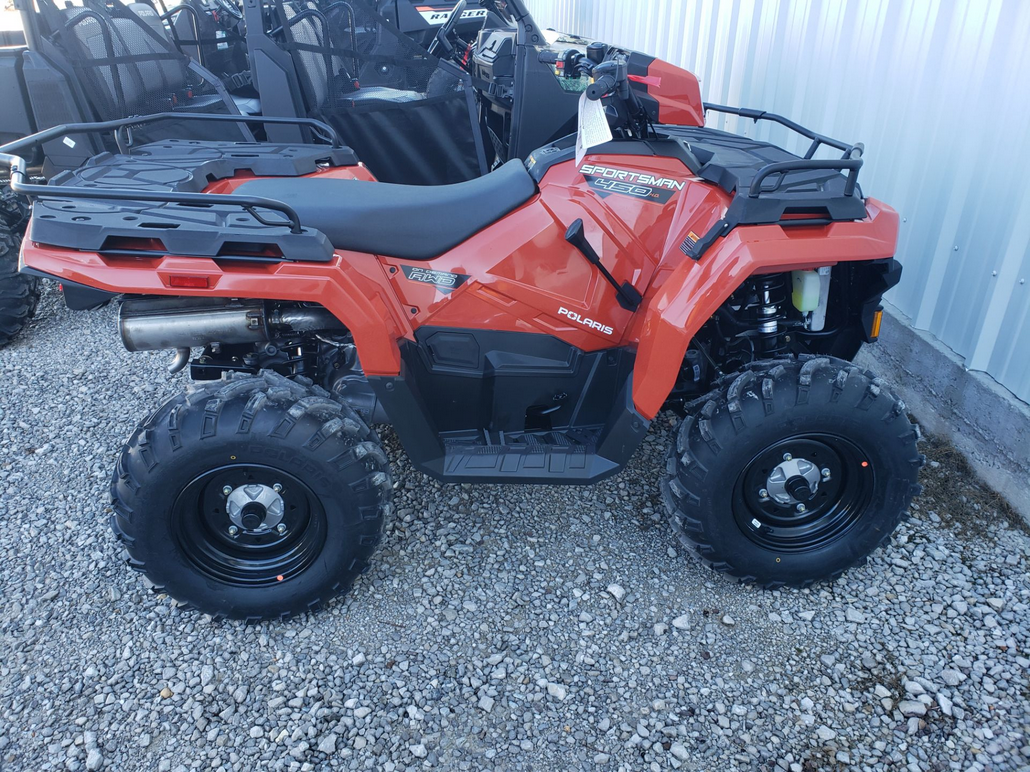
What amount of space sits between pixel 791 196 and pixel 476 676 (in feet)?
5.56

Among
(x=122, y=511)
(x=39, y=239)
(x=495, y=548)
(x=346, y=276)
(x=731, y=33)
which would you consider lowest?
(x=495, y=548)

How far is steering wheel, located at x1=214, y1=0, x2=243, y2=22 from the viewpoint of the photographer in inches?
294

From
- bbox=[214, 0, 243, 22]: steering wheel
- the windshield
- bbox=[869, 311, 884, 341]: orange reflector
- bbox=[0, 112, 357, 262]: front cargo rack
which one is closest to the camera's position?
bbox=[0, 112, 357, 262]: front cargo rack

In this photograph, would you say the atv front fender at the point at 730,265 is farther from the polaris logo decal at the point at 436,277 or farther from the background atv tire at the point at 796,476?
the polaris logo decal at the point at 436,277

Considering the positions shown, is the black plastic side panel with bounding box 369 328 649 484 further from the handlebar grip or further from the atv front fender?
the handlebar grip

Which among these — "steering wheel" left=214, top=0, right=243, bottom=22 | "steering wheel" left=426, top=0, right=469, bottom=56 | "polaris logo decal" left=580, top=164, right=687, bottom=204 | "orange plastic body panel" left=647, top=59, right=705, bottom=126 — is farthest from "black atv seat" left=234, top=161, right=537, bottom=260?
"steering wheel" left=214, top=0, right=243, bottom=22

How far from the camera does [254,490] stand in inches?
85.6

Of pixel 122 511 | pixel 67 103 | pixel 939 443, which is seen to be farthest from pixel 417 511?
pixel 67 103

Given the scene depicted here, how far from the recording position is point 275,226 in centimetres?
206

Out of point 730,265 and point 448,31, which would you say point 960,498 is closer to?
point 730,265

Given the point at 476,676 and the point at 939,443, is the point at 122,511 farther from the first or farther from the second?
the point at 939,443

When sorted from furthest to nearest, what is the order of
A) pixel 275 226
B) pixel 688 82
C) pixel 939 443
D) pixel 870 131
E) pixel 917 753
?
1. pixel 688 82
2. pixel 870 131
3. pixel 939 443
4. pixel 275 226
5. pixel 917 753

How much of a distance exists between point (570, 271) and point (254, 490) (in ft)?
3.92

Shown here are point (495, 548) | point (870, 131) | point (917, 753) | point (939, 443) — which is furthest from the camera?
point (870, 131)
